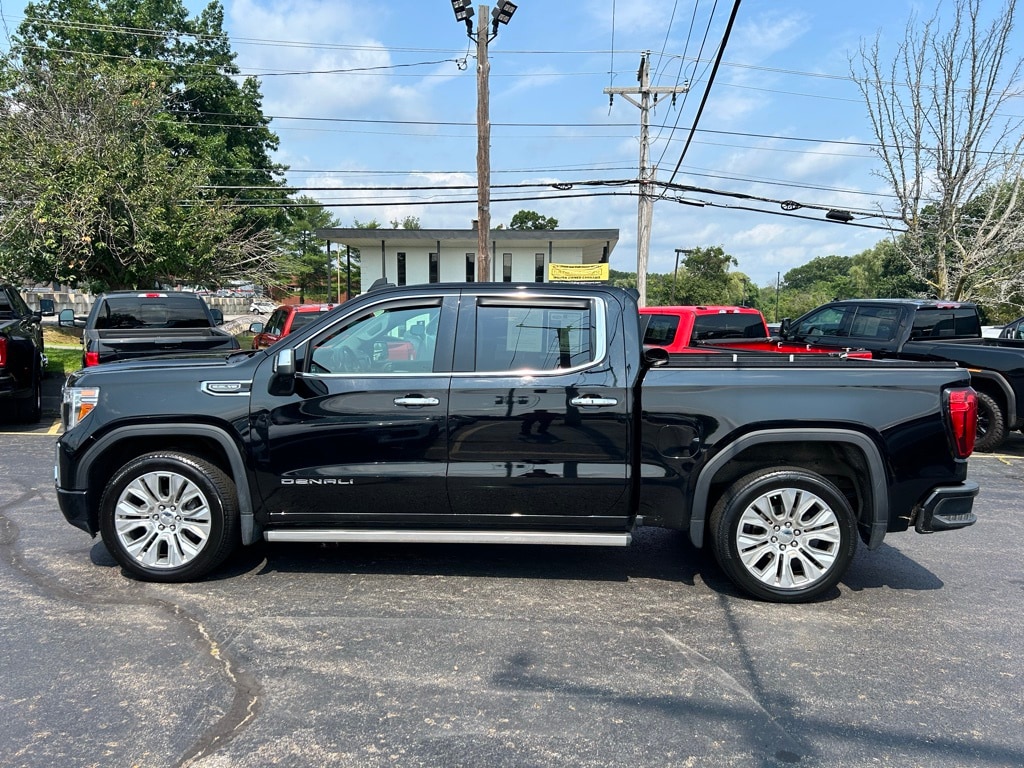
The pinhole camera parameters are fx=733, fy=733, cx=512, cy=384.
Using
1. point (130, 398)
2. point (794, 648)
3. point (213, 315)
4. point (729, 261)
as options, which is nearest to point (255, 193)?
point (213, 315)

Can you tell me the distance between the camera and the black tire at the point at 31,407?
9.93 meters

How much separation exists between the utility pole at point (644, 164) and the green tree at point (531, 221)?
51.9 metres

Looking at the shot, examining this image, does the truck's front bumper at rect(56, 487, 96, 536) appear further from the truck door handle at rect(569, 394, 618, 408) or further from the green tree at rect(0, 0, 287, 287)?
the green tree at rect(0, 0, 287, 287)

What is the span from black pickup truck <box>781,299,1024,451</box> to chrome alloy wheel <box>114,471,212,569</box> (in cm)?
702

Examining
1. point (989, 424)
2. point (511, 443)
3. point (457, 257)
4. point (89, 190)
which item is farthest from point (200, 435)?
point (457, 257)

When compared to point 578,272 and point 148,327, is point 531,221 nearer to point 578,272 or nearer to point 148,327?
point 578,272

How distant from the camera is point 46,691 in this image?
326 cm

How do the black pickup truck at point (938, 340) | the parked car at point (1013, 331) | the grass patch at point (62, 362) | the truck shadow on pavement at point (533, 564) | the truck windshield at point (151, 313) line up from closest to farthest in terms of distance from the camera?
the truck shadow on pavement at point (533, 564), the black pickup truck at point (938, 340), the truck windshield at point (151, 313), the parked car at point (1013, 331), the grass patch at point (62, 362)

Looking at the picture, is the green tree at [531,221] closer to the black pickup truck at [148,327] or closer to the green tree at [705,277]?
the green tree at [705,277]

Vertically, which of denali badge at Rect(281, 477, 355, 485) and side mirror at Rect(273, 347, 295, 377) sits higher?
side mirror at Rect(273, 347, 295, 377)

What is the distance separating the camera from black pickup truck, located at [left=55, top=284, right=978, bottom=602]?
14.1ft

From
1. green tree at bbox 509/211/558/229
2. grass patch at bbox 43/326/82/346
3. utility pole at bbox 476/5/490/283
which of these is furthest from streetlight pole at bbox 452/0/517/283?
Answer: green tree at bbox 509/211/558/229

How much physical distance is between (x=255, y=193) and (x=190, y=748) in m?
36.6

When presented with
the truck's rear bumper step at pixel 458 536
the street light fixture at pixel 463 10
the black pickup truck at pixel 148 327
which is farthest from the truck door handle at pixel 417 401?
the street light fixture at pixel 463 10
